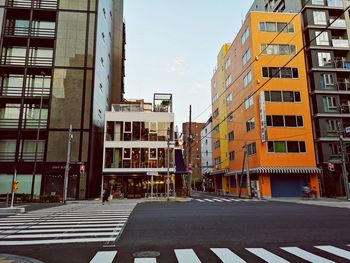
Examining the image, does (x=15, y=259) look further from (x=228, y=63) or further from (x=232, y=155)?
(x=228, y=63)

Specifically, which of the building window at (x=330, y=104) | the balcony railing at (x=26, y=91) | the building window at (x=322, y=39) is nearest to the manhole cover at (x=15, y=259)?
the balcony railing at (x=26, y=91)

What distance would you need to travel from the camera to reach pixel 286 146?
34188 millimetres

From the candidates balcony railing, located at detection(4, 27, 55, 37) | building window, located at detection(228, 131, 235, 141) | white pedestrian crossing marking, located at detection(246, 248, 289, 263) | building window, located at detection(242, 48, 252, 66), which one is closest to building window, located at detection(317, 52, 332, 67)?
building window, located at detection(242, 48, 252, 66)

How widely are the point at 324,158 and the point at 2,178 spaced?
3795 centimetres

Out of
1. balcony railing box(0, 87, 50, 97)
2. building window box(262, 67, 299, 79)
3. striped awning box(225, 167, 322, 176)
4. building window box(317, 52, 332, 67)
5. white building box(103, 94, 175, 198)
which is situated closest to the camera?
balcony railing box(0, 87, 50, 97)

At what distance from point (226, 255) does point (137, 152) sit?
91.8 ft

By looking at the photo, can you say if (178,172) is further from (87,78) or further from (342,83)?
(342,83)

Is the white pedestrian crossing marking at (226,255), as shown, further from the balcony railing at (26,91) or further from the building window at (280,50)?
the building window at (280,50)

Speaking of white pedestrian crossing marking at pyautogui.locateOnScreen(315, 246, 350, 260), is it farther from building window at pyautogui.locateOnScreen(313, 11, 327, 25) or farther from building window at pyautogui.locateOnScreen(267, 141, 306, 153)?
building window at pyautogui.locateOnScreen(313, 11, 327, 25)

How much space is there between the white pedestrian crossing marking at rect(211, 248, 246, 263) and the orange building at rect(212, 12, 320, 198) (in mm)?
25394

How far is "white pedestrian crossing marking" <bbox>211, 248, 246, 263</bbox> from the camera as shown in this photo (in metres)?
6.25

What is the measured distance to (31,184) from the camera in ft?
97.9

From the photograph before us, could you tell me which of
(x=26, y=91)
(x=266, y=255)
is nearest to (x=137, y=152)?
(x=26, y=91)

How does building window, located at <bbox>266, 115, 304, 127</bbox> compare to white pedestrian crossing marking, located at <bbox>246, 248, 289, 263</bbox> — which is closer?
white pedestrian crossing marking, located at <bbox>246, 248, 289, 263</bbox>
